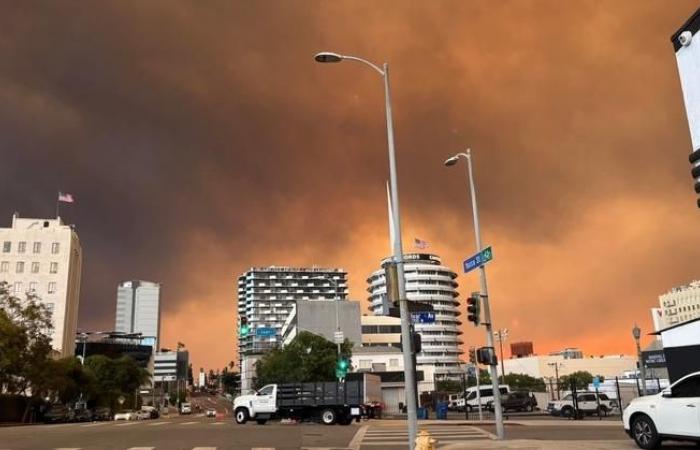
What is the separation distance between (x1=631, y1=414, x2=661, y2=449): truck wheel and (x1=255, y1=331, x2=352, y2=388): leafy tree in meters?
57.9

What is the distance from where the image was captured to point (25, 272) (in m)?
114

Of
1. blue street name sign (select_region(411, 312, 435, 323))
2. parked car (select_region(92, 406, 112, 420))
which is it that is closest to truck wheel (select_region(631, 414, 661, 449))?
blue street name sign (select_region(411, 312, 435, 323))

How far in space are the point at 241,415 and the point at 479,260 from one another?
67.2ft

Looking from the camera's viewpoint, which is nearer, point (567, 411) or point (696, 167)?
point (696, 167)

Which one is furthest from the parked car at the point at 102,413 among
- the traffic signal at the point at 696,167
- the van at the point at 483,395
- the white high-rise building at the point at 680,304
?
the white high-rise building at the point at 680,304

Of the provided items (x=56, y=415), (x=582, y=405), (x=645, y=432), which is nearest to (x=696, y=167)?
(x=645, y=432)

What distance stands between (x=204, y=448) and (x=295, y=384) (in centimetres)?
1708

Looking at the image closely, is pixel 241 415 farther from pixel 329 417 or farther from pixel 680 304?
pixel 680 304

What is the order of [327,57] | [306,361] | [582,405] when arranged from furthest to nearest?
[306,361] → [582,405] → [327,57]

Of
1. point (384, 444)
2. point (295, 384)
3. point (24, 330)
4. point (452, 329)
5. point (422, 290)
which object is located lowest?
point (384, 444)

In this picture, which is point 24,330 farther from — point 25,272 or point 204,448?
point 25,272

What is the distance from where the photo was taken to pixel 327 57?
17375mm

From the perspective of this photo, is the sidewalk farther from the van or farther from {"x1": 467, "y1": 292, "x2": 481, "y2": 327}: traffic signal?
the van

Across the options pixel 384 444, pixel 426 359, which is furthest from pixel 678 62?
pixel 426 359
